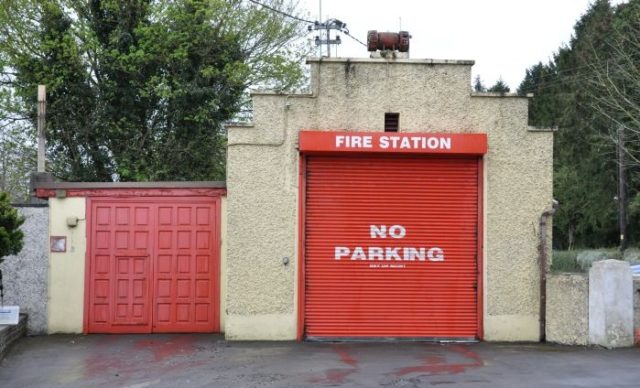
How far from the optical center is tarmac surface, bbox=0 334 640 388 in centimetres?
881

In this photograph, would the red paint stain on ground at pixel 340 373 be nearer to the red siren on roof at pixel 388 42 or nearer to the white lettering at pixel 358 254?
the white lettering at pixel 358 254

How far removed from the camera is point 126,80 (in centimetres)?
2322

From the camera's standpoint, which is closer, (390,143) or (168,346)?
(168,346)

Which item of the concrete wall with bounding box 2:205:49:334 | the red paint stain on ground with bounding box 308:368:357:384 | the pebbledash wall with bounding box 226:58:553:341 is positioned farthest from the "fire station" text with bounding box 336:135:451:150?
the concrete wall with bounding box 2:205:49:334

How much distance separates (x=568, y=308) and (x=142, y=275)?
22.0 feet

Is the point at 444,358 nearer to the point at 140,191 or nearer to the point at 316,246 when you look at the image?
the point at 316,246

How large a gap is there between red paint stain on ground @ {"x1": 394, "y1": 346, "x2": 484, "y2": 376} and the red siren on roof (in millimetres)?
4792

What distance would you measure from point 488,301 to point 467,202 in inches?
60.5

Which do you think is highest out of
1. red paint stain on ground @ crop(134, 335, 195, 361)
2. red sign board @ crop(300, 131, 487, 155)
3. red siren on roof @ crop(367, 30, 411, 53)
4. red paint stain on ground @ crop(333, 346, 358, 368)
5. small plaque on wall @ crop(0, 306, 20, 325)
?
red siren on roof @ crop(367, 30, 411, 53)

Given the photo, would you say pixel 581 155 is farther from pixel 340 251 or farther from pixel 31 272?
pixel 31 272

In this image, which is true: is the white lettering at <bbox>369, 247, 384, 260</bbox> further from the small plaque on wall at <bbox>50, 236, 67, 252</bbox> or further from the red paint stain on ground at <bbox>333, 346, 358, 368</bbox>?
the small plaque on wall at <bbox>50, 236, 67, 252</bbox>

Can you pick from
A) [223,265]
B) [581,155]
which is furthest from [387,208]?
[581,155]

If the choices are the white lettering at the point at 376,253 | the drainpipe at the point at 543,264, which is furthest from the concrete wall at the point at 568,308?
the white lettering at the point at 376,253

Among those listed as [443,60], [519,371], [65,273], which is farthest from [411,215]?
[65,273]
